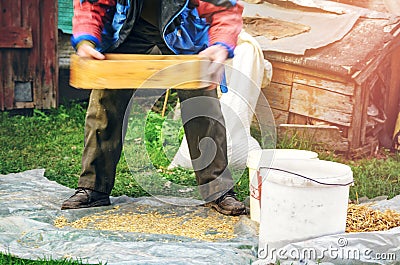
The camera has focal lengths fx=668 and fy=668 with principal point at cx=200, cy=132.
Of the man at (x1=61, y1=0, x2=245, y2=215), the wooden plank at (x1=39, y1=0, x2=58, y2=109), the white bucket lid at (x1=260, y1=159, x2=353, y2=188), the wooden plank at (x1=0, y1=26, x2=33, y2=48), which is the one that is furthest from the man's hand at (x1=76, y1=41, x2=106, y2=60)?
the wooden plank at (x1=39, y1=0, x2=58, y2=109)

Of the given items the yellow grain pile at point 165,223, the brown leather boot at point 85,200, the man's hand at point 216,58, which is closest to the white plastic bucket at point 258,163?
the yellow grain pile at point 165,223

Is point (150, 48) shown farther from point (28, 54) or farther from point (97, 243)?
point (28, 54)

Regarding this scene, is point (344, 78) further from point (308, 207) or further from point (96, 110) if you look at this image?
point (308, 207)

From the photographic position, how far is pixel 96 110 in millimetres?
3680

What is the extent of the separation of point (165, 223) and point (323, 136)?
2.29 meters

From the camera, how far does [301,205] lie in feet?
9.15

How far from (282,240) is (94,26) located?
4.95 feet

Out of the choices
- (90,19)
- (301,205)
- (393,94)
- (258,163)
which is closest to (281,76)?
(393,94)

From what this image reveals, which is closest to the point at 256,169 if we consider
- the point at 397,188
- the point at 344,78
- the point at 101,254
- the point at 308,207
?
the point at 308,207

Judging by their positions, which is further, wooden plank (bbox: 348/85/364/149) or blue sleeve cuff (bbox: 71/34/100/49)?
wooden plank (bbox: 348/85/364/149)

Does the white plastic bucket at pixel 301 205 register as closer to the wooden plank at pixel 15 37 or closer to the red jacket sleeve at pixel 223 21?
the red jacket sleeve at pixel 223 21

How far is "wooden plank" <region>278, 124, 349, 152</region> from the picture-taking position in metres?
5.34

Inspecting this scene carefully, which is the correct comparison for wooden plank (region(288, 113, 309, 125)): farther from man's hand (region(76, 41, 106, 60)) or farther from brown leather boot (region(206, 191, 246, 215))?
man's hand (region(76, 41, 106, 60))

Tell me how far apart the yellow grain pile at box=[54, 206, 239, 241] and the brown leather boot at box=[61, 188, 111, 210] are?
14cm
